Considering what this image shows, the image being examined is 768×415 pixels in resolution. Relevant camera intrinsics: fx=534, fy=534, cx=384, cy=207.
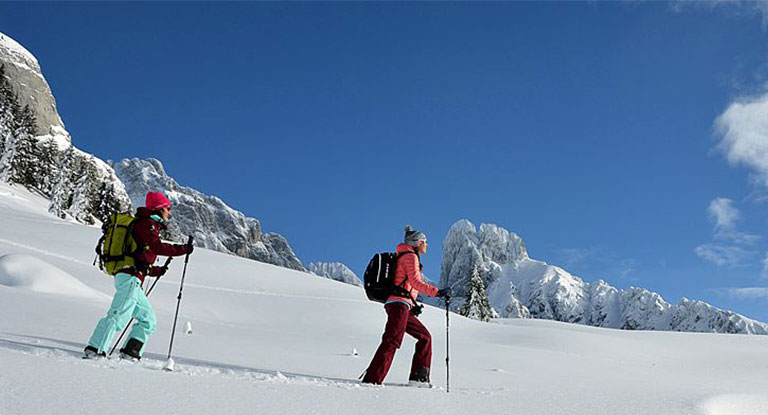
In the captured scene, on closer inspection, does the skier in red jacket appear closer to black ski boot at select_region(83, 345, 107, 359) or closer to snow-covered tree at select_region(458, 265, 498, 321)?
black ski boot at select_region(83, 345, 107, 359)

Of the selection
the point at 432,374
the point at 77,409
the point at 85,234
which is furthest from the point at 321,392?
the point at 85,234

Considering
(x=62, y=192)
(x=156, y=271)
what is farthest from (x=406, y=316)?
(x=62, y=192)

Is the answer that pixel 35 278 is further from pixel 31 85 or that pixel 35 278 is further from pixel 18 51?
pixel 18 51

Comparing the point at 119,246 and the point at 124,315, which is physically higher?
the point at 119,246

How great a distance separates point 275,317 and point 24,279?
8.77m

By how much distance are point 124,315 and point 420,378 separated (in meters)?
3.82

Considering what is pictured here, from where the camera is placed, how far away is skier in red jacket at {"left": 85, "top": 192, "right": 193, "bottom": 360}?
6.19 meters

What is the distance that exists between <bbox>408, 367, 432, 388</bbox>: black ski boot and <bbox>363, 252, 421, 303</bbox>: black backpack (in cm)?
103

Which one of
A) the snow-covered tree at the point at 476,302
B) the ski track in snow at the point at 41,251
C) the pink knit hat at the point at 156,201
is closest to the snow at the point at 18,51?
the snow-covered tree at the point at 476,302

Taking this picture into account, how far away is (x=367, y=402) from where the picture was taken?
195 inches

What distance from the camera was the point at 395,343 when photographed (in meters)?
7.13

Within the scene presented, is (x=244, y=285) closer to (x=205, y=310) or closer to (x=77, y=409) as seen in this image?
(x=205, y=310)

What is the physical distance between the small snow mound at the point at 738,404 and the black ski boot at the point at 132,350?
6.69 metres

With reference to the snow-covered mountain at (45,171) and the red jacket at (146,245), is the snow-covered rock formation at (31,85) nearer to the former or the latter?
the snow-covered mountain at (45,171)
